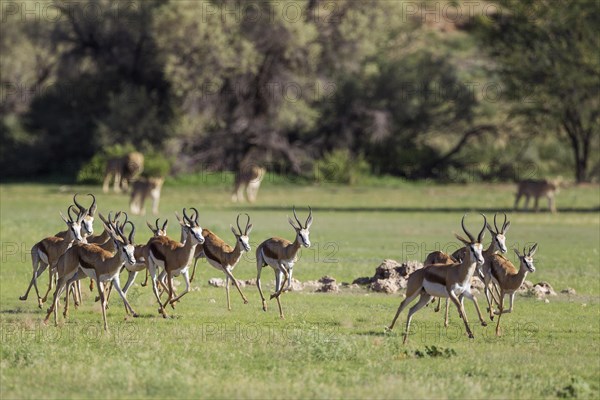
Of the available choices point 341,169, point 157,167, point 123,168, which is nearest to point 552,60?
point 341,169

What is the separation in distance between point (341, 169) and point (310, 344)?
38745 millimetres

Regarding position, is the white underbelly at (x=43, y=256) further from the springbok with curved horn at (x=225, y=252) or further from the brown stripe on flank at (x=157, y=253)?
the springbok with curved horn at (x=225, y=252)

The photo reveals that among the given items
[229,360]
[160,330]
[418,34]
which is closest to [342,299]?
[160,330]

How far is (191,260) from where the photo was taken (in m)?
19.0

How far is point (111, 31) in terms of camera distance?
186 feet

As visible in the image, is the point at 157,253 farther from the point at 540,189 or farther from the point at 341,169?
the point at 341,169

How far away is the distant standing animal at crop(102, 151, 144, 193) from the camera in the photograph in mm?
49375

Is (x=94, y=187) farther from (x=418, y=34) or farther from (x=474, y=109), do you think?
(x=418, y=34)

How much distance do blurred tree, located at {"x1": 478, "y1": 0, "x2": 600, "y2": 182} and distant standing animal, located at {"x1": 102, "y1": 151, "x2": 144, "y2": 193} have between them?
52.9 ft

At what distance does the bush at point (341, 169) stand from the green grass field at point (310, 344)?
23.7 meters

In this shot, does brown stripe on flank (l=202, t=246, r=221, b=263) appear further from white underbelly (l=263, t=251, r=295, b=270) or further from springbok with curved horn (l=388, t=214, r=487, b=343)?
springbok with curved horn (l=388, t=214, r=487, b=343)

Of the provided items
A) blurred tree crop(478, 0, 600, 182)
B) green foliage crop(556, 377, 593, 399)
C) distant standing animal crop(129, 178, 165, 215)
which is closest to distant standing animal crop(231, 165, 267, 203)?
distant standing animal crop(129, 178, 165, 215)

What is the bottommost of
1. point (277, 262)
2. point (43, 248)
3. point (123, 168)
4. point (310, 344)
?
point (310, 344)

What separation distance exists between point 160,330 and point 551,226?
70.5ft
